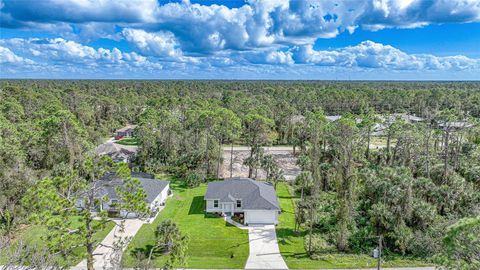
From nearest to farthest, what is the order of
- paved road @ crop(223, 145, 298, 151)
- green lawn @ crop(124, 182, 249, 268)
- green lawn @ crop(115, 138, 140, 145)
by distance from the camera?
1. green lawn @ crop(124, 182, 249, 268)
2. paved road @ crop(223, 145, 298, 151)
3. green lawn @ crop(115, 138, 140, 145)

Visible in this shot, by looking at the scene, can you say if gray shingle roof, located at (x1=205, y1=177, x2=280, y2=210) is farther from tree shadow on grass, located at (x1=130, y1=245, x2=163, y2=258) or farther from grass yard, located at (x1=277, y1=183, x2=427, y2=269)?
tree shadow on grass, located at (x1=130, y1=245, x2=163, y2=258)

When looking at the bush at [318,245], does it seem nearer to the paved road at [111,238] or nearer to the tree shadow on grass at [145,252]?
the tree shadow on grass at [145,252]

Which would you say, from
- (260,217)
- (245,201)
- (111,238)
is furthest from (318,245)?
(111,238)

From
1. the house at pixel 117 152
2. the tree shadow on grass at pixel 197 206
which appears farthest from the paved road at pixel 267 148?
the tree shadow on grass at pixel 197 206

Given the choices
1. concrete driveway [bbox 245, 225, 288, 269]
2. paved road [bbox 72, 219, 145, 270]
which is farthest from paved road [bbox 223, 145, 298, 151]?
paved road [bbox 72, 219, 145, 270]

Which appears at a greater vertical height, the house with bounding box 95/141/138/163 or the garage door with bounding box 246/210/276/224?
the house with bounding box 95/141/138/163

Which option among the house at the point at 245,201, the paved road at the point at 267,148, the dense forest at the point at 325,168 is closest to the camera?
the dense forest at the point at 325,168

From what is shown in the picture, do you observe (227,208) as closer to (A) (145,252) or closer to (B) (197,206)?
(B) (197,206)
